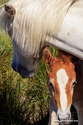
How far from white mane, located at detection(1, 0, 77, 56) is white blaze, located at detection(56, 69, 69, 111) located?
0.30 m

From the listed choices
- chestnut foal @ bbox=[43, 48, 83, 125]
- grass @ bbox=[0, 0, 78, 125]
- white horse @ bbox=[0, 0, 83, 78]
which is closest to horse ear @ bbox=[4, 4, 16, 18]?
white horse @ bbox=[0, 0, 83, 78]

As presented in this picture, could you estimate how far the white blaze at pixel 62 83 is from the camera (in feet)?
4.28

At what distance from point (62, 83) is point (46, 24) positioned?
1.56 feet

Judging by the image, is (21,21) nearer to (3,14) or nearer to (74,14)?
(3,14)

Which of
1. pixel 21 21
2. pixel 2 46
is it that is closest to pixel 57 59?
pixel 21 21

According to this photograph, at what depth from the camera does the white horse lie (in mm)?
1068

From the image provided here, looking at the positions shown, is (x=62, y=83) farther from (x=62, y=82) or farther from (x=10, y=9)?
(x=10, y=9)

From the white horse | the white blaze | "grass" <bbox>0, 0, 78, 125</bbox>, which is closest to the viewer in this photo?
the white horse

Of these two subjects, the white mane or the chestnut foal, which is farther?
the chestnut foal

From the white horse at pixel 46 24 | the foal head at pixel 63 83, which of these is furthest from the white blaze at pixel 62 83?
the white horse at pixel 46 24

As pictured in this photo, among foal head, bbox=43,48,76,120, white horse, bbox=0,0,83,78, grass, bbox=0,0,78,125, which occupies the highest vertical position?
white horse, bbox=0,0,83,78

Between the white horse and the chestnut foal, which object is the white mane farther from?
the chestnut foal

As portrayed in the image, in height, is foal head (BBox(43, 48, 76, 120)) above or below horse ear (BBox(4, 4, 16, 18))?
below

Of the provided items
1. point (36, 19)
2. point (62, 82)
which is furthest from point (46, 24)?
point (62, 82)
